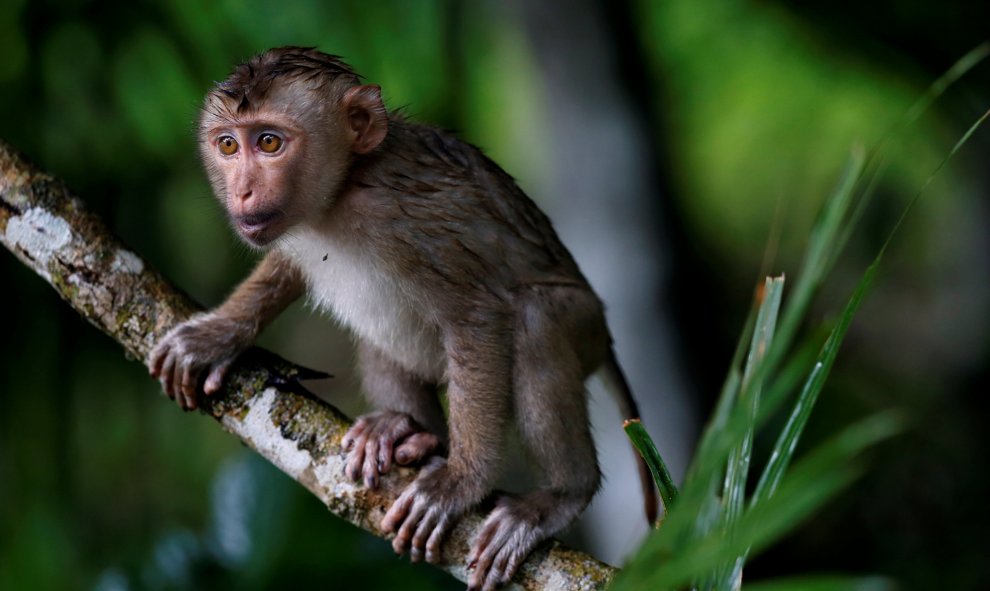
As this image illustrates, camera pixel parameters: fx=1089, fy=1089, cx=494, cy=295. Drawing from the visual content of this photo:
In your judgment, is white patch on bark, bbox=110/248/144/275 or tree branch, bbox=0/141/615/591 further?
white patch on bark, bbox=110/248/144/275

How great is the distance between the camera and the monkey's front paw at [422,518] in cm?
299

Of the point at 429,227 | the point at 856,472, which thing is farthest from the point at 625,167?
the point at 856,472

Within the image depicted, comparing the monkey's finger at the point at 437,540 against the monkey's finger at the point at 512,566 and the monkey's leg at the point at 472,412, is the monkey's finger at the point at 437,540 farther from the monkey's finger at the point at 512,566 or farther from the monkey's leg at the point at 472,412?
the monkey's finger at the point at 512,566

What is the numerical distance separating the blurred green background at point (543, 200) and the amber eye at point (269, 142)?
1.79m

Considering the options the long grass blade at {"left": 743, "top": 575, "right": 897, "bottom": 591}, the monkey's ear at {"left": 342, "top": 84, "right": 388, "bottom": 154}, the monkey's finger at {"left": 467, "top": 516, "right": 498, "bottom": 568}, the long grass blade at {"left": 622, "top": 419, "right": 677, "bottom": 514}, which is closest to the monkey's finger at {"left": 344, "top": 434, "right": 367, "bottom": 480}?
the monkey's finger at {"left": 467, "top": 516, "right": 498, "bottom": 568}

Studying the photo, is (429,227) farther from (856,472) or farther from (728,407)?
(856,472)

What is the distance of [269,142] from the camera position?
3.21m

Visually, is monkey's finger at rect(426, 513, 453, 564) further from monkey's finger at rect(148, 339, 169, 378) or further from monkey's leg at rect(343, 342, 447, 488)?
monkey's finger at rect(148, 339, 169, 378)

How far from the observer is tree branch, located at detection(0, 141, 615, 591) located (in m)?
2.98

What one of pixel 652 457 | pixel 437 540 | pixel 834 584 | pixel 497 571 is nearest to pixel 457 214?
pixel 437 540

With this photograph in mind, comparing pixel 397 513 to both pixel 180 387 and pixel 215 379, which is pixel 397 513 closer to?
pixel 215 379

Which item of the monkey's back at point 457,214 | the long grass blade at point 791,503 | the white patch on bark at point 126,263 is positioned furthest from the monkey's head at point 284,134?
the long grass blade at point 791,503

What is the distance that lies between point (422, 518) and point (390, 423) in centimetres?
40

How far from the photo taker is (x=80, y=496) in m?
6.62
